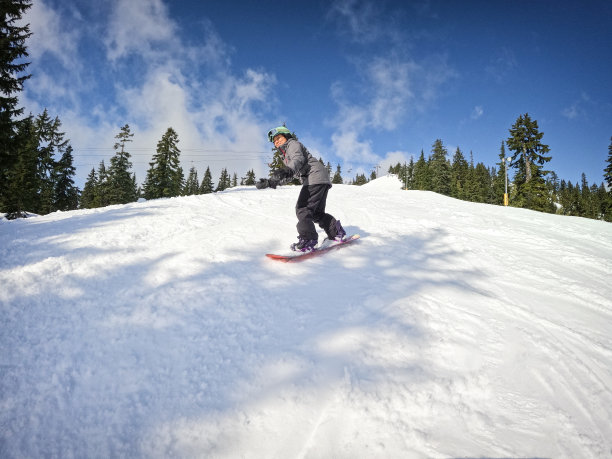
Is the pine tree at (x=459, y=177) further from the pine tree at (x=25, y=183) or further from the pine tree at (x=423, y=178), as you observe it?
the pine tree at (x=25, y=183)

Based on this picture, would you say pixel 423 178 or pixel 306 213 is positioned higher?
pixel 423 178

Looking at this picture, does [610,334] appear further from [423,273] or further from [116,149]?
[116,149]

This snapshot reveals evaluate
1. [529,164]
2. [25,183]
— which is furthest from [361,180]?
[25,183]

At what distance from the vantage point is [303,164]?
188 inches

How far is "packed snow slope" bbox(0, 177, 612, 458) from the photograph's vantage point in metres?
1.60

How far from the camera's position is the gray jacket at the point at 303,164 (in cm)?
470

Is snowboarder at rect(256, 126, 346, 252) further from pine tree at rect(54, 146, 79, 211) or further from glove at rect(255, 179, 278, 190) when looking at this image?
pine tree at rect(54, 146, 79, 211)

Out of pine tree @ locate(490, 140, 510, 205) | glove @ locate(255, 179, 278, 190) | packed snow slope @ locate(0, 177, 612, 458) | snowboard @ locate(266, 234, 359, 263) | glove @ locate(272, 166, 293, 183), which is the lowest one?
packed snow slope @ locate(0, 177, 612, 458)

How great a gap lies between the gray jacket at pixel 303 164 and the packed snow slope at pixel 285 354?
5.10 feet

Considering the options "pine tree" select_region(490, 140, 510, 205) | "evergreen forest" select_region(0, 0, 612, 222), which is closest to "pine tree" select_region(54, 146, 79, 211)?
"evergreen forest" select_region(0, 0, 612, 222)

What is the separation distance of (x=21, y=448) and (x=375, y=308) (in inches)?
111

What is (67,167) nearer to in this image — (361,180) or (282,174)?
(282,174)

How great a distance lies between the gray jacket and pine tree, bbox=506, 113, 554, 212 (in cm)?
3215

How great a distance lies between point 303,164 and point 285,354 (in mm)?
3422
